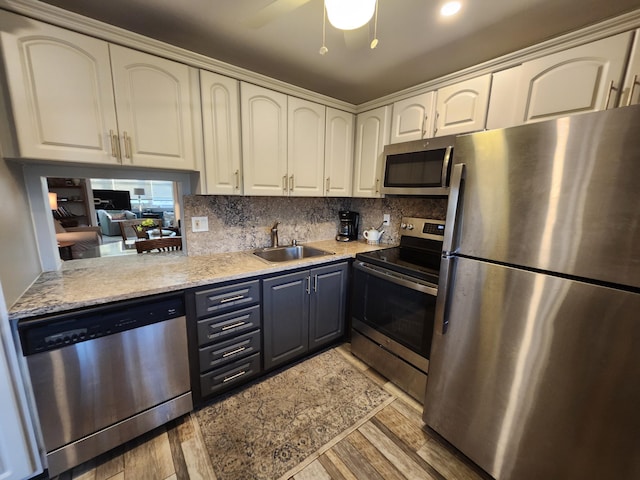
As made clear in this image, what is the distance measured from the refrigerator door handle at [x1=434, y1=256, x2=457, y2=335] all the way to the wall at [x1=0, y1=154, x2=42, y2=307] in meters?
2.02

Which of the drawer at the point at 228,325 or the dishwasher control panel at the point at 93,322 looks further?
the drawer at the point at 228,325

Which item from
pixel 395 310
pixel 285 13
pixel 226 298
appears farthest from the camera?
pixel 395 310

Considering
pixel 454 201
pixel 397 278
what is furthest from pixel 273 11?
pixel 397 278

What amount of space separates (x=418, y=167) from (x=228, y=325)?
1.77m

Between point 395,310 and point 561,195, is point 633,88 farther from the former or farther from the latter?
point 395,310

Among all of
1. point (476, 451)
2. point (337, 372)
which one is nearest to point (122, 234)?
point (337, 372)

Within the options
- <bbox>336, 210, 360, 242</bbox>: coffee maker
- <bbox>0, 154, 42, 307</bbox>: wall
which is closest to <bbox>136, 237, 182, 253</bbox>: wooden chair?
<bbox>0, 154, 42, 307</bbox>: wall

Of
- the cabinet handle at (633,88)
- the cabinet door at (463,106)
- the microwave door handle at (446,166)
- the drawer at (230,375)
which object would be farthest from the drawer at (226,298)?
the cabinet handle at (633,88)

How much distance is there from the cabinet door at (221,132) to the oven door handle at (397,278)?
1.15m

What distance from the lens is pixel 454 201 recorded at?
1303 millimetres

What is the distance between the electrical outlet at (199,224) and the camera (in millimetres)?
2029

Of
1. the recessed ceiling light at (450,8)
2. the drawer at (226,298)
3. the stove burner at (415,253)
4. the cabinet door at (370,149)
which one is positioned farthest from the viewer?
the cabinet door at (370,149)

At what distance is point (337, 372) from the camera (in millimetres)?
2068

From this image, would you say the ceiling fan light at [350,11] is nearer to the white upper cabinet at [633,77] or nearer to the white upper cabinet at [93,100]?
the white upper cabinet at [93,100]
